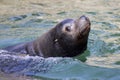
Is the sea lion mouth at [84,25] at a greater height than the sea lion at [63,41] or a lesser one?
greater

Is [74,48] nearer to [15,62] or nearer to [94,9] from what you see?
[15,62]

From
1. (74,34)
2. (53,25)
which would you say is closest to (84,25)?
(74,34)

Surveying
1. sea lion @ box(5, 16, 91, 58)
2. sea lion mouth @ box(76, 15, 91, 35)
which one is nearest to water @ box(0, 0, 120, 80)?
sea lion @ box(5, 16, 91, 58)

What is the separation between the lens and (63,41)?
8000mm

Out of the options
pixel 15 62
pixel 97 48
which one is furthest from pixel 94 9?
pixel 15 62

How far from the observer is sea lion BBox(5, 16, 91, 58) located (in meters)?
7.68

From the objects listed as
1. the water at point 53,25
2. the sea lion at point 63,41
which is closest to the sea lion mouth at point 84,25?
the sea lion at point 63,41

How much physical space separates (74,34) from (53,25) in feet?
12.8

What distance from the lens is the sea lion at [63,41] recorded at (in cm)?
768

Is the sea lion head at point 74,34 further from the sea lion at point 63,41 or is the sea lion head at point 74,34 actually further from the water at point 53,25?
the water at point 53,25

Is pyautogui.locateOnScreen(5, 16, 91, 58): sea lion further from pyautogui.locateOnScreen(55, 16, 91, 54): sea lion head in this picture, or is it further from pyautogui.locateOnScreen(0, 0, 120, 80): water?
pyautogui.locateOnScreen(0, 0, 120, 80): water

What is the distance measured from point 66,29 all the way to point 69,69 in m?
0.93

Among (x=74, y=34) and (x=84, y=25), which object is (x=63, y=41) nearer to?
(x=74, y=34)

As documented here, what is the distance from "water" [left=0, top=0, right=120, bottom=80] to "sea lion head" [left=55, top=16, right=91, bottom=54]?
0.28 metres
